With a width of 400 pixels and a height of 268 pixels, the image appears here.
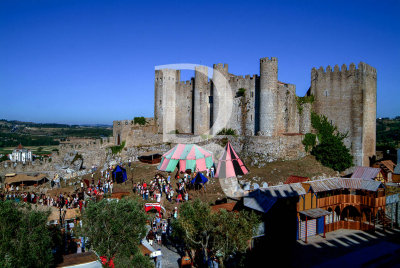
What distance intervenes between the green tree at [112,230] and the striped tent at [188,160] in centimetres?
970

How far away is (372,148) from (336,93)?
6.13m

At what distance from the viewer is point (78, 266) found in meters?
11.0

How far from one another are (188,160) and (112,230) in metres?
10.8

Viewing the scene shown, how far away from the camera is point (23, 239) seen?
32.7 ft

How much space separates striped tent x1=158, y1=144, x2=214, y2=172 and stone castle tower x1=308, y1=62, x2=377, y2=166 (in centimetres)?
1443

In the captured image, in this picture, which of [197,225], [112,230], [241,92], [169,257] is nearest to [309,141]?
[241,92]

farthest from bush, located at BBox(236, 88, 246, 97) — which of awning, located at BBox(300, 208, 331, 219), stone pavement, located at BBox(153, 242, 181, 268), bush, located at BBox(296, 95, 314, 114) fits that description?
stone pavement, located at BBox(153, 242, 181, 268)

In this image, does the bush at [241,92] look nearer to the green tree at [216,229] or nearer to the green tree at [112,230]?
the green tree at [216,229]

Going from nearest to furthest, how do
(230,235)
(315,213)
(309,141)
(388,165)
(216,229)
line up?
(230,235) → (216,229) → (315,213) → (388,165) → (309,141)

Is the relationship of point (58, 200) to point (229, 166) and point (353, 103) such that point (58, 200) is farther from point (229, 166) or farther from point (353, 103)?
point (353, 103)

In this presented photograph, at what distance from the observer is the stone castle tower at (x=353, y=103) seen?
29375 millimetres

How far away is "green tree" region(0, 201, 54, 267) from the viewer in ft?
31.0

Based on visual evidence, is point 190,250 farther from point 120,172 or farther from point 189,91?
point 189,91

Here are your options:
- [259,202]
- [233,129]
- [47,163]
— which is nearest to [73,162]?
[47,163]
